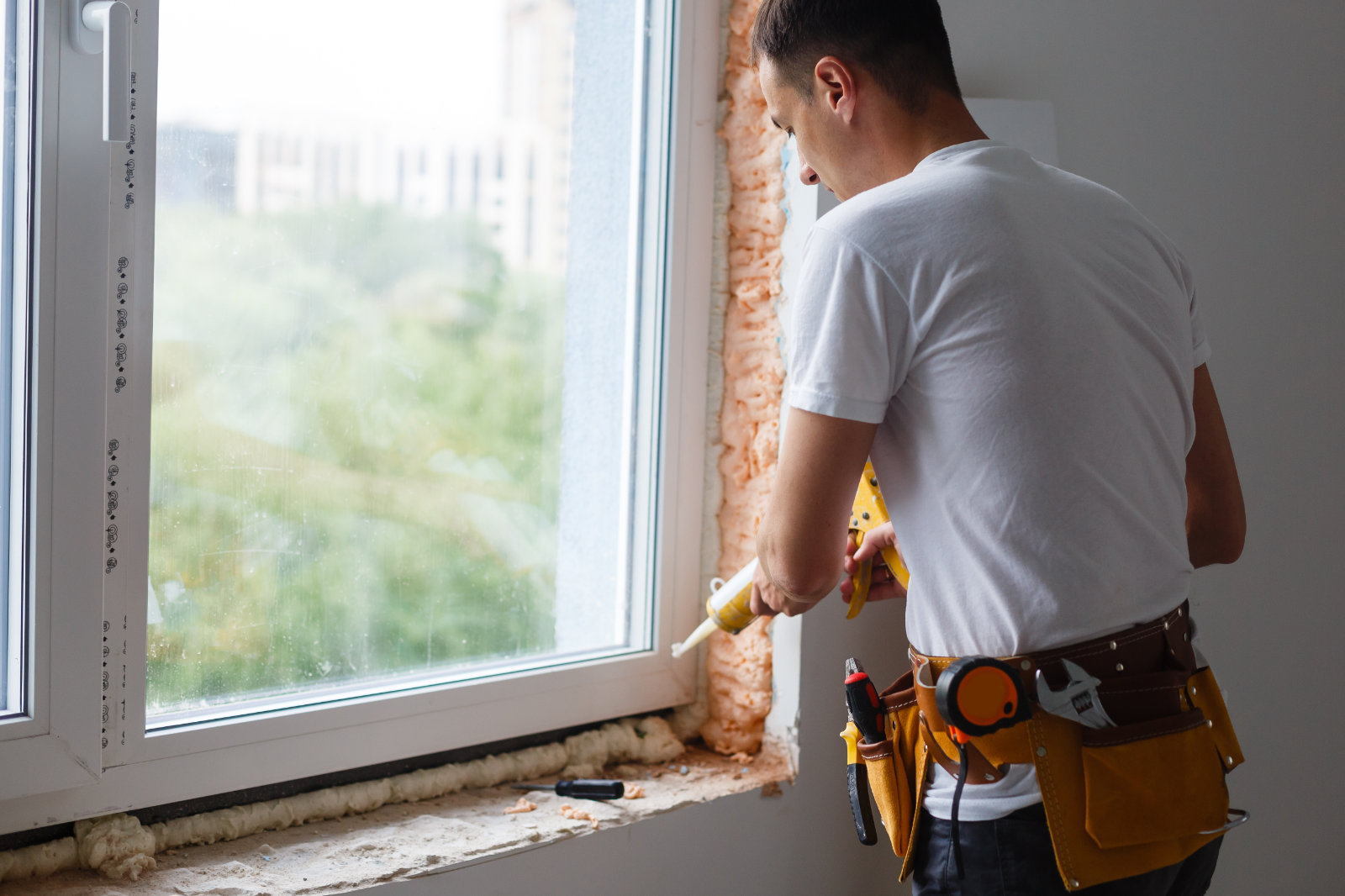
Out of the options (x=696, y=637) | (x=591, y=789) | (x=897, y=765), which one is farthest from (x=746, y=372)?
(x=897, y=765)

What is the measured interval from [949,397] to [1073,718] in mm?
304

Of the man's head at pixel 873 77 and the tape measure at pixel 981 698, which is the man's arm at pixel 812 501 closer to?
the tape measure at pixel 981 698

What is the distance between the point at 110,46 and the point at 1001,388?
979 millimetres

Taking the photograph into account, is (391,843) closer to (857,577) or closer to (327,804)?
(327,804)

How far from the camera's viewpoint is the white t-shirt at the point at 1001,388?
0.85m

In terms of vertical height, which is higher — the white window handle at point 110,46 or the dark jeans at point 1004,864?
the white window handle at point 110,46

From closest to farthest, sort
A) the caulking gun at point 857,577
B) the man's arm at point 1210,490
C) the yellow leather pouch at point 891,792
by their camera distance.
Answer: the yellow leather pouch at point 891,792
the man's arm at point 1210,490
the caulking gun at point 857,577

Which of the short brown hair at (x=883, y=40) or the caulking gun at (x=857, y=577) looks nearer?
the short brown hair at (x=883, y=40)

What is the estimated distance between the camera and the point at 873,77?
99 centimetres

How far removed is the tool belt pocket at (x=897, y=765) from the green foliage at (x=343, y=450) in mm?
731

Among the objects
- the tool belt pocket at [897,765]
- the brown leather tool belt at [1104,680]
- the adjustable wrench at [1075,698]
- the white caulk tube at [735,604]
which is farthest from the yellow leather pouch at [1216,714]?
the white caulk tube at [735,604]

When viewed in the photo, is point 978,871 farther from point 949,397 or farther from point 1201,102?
point 1201,102

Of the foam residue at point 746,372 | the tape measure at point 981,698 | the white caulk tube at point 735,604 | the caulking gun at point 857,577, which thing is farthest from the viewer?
the foam residue at point 746,372

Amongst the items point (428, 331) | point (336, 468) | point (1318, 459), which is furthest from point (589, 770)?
point (1318, 459)
